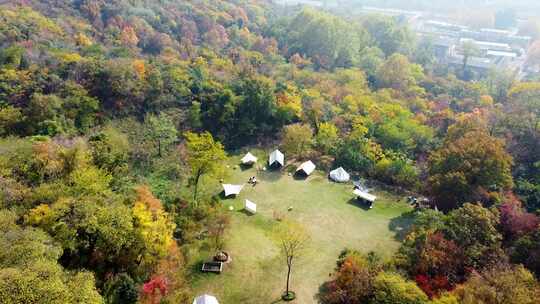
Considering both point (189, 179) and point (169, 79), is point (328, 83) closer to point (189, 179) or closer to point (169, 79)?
point (169, 79)

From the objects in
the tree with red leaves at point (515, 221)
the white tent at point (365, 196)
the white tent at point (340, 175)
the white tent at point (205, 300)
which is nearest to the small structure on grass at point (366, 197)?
the white tent at point (365, 196)

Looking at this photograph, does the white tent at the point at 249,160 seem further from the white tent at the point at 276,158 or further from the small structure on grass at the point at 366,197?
the small structure on grass at the point at 366,197

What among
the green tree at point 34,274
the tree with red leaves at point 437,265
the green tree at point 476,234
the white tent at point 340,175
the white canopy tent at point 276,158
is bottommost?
the white tent at point 340,175

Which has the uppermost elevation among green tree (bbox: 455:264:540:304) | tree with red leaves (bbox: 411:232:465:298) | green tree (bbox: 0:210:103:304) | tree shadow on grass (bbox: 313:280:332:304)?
green tree (bbox: 0:210:103:304)

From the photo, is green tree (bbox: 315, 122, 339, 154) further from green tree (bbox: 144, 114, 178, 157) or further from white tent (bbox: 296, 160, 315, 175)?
green tree (bbox: 144, 114, 178, 157)

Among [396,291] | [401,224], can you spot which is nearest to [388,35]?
[401,224]

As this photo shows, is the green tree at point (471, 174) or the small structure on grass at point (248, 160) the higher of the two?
the green tree at point (471, 174)

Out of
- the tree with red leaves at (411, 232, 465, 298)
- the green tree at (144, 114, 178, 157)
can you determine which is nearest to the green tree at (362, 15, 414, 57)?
the green tree at (144, 114, 178, 157)
